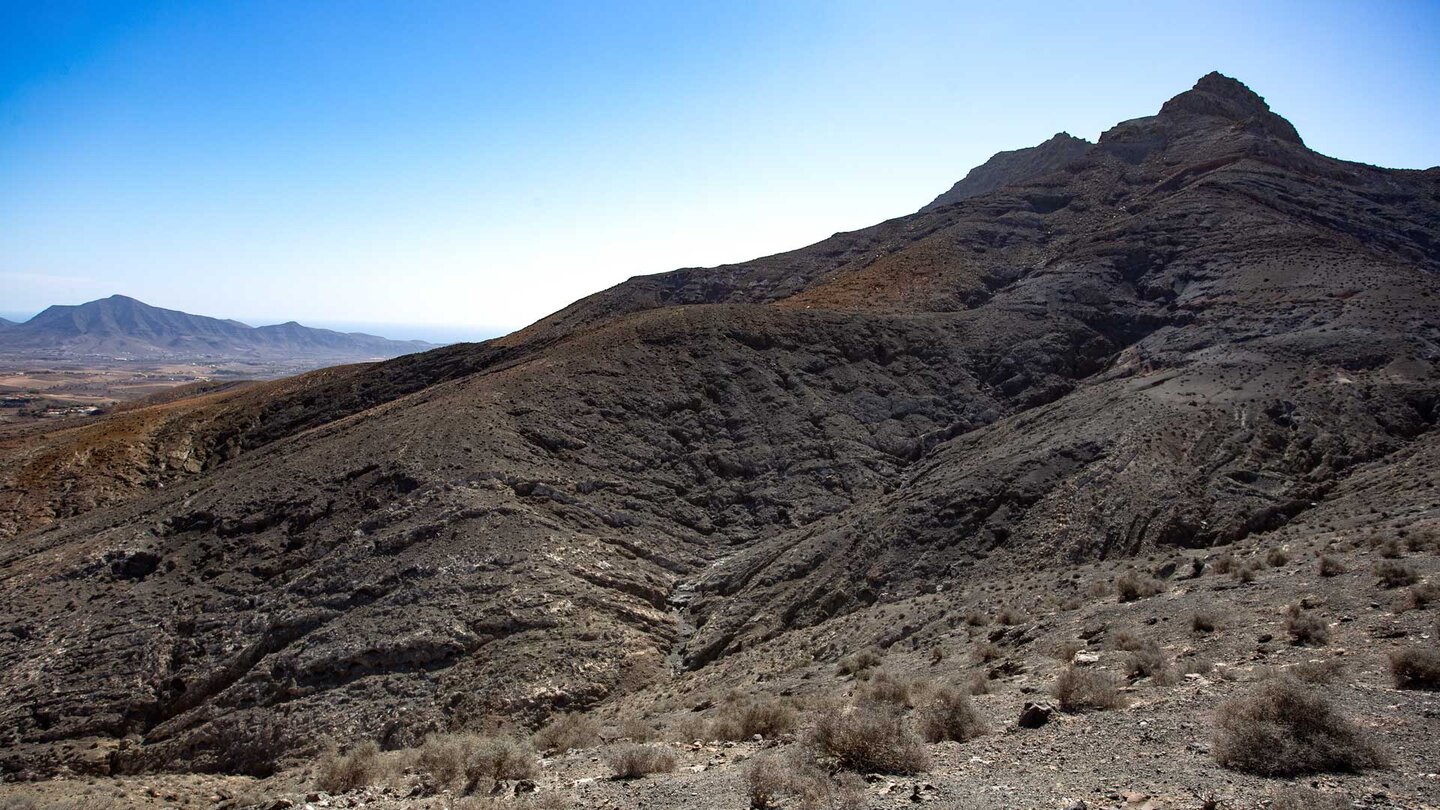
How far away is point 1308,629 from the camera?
36.0 ft

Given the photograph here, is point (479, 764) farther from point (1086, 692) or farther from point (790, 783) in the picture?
point (1086, 692)

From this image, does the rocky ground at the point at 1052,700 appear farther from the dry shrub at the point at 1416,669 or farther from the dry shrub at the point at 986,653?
the dry shrub at the point at 1416,669

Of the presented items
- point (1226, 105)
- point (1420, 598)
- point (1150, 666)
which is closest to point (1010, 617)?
point (1150, 666)

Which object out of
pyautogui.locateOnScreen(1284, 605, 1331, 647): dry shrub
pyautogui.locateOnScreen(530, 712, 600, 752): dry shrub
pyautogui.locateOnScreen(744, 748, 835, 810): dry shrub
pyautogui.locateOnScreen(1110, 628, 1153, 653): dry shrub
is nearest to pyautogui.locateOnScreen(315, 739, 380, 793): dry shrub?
pyautogui.locateOnScreen(530, 712, 600, 752): dry shrub

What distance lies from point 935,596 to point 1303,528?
29.8 feet

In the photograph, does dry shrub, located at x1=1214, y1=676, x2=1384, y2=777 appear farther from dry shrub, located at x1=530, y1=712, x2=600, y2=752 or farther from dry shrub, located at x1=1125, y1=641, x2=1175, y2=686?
dry shrub, located at x1=530, y1=712, x2=600, y2=752

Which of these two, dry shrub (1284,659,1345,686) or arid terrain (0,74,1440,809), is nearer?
dry shrub (1284,659,1345,686)

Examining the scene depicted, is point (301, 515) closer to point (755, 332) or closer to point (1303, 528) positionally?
point (755, 332)

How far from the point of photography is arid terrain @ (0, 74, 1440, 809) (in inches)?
391

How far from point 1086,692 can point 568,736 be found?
982cm

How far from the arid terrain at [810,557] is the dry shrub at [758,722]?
65mm

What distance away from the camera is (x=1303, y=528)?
1825cm

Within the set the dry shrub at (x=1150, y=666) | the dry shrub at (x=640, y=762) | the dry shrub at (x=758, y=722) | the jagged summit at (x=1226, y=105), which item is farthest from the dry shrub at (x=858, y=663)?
the jagged summit at (x=1226, y=105)

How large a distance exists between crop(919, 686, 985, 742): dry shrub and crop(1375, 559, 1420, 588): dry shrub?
748cm
